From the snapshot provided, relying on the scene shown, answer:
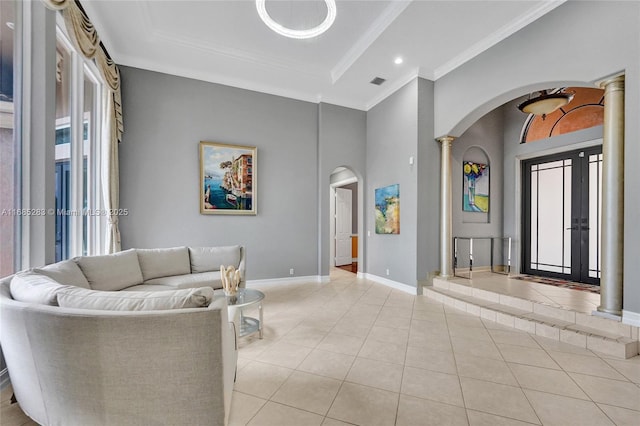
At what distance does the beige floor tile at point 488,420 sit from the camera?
1.77 meters

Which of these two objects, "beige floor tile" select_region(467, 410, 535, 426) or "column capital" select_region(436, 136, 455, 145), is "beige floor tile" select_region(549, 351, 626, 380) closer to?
"beige floor tile" select_region(467, 410, 535, 426)

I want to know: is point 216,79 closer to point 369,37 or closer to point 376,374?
point 369,37

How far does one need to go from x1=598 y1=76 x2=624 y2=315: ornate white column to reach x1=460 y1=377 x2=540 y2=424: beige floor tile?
5.82 ft

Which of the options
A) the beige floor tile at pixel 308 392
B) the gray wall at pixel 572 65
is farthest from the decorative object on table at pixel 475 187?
the beige floor tile at pixel 308 392

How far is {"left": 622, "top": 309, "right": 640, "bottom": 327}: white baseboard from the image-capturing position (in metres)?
2.71

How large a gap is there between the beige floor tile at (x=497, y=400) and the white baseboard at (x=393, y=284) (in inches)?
109

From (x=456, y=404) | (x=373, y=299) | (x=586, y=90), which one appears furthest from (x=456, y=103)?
(x=456, y=404)

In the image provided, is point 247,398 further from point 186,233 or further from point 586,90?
point 586,90

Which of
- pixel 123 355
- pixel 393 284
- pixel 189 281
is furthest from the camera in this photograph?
pixel 393 284

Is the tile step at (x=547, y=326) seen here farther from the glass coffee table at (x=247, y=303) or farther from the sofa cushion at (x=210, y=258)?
the sofa cushion at (x=210, y=258)

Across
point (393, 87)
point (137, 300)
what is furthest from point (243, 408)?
point (393, 87)

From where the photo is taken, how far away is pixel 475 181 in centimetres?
595

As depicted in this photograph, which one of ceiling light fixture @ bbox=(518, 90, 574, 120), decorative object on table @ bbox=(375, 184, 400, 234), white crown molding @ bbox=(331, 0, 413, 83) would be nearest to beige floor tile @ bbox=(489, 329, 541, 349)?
decorative object on table @ bbox=(375, 184, 400, 234)

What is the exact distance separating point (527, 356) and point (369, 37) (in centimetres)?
440
